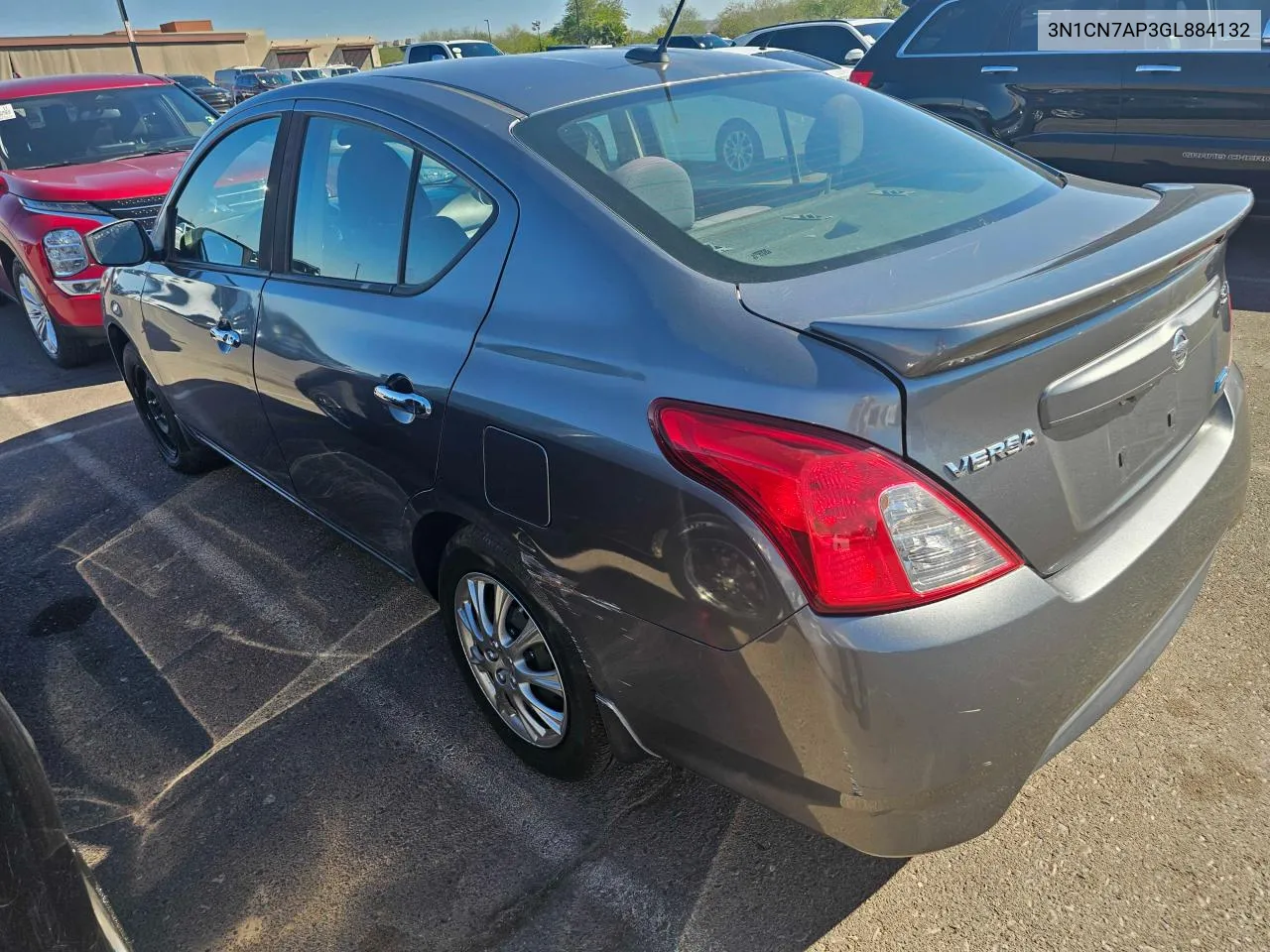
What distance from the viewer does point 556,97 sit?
241cm

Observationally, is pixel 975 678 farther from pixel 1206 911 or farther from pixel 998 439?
pixel 1206 911

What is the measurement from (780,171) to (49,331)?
5.73m

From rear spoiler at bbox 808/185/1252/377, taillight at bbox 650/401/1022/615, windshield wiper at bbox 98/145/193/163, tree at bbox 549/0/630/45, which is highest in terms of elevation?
tree at bbox 549/0/630/45

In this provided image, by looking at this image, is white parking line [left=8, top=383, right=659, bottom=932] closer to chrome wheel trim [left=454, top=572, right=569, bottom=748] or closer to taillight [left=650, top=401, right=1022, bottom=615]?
chrome wheel trim [left=454, top=572, right=569, bottom=748]

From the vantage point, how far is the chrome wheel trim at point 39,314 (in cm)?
617

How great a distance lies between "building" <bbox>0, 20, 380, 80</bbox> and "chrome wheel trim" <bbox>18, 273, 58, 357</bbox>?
4041 cm

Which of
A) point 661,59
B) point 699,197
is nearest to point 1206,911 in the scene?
point 699,197

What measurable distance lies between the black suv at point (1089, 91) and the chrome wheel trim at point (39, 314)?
593 cm

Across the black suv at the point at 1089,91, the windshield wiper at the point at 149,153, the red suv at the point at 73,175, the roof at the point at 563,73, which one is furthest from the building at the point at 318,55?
the roof at the point at 563,73

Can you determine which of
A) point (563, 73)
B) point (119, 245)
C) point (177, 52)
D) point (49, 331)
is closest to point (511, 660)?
point (563, 73)

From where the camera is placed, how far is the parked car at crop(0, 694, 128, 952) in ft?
4.83

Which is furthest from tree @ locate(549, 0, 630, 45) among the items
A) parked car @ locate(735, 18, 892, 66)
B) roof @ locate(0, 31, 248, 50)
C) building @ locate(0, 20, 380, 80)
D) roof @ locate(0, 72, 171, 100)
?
roof @ locate(0, 72, 171, 100)

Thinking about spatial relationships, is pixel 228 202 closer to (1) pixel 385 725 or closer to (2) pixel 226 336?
(2) pixel 226 336

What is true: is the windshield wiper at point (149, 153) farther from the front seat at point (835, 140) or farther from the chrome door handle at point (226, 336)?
the front seat at point (835, 140)
